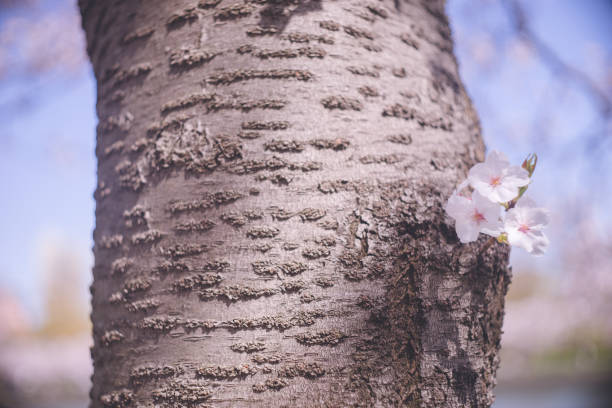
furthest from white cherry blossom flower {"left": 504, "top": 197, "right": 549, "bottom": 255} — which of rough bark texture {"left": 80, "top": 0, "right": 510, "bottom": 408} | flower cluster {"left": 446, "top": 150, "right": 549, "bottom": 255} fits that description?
rough bark texture {"left": 80, "top": 0, "right": 510, "bottom": 408}

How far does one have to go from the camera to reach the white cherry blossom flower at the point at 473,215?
840mm

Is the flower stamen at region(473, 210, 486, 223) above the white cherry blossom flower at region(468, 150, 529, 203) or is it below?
below

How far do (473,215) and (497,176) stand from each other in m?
0.11

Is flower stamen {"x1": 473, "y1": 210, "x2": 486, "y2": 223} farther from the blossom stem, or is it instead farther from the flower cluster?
the blossom stem

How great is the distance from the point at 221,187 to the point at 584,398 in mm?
13086

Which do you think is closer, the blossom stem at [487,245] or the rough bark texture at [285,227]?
the rough bark texture at [285,227]

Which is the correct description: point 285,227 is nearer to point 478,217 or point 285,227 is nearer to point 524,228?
point 478,217

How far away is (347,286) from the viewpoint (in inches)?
33.3

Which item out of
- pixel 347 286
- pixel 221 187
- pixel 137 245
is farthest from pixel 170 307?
pixel 347 286

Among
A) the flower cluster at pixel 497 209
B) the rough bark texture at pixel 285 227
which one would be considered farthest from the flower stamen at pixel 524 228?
the rough bark texture at pixel 285 227

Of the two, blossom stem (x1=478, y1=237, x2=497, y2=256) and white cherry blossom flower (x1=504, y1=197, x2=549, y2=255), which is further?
blossom stem (x1=478, y1=237, x2=497, y2=256)

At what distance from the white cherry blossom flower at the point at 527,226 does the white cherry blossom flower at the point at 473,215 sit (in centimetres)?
3

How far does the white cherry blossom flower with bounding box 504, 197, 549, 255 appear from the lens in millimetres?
831

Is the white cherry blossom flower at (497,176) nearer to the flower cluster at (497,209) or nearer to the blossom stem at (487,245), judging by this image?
the flower cluster at (497,209)
